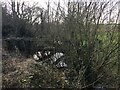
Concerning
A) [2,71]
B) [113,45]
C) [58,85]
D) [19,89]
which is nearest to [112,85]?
[113,45]

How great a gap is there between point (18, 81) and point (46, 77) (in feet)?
2.07

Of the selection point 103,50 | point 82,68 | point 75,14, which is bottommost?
point 82,68

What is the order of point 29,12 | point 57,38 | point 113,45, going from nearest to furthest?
point 113,45
point 57,38
point 29,12

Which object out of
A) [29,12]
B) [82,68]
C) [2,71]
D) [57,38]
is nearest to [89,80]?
[82,68]

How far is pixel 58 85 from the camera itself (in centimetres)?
524

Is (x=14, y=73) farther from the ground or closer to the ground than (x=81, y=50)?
closer to the ground

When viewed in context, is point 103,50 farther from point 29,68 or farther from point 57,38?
point 29,68

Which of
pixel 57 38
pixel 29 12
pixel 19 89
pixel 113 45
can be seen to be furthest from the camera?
pixel 29 12

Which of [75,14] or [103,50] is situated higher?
[75,14]

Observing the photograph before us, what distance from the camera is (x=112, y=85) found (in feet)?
17.8

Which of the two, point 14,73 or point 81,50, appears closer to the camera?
point 81,50

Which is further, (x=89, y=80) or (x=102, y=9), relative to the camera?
(x=89, y=80)

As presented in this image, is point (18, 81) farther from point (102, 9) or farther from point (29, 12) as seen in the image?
point (29, 12)

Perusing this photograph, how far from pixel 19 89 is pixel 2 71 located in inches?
42.3
